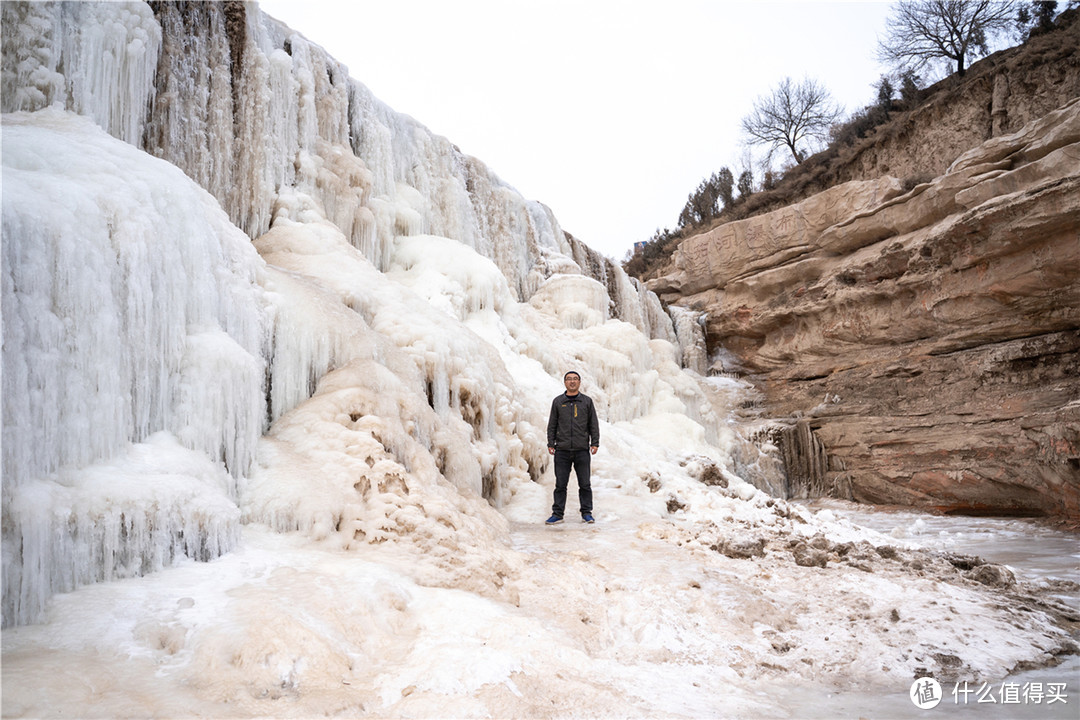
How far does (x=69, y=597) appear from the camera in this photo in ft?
8.59

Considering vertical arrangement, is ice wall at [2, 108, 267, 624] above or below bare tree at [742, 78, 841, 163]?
below

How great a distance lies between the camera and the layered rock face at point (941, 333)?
392 inches

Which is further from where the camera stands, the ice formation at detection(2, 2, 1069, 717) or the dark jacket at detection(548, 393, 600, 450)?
the dark jacket at detection(548, 393, 600, 450)

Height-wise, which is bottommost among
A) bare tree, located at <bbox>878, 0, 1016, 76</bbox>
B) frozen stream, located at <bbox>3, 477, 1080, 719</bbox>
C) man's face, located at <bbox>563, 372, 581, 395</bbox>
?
frozen stream, located at <bbox>3, 477, 1080, 719</bbox>

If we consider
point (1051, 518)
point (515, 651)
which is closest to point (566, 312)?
point (1051, 518)

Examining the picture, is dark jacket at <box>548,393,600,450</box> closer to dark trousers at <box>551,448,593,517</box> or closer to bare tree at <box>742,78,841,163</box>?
dark trousers at <box>551,448,593,517</box>

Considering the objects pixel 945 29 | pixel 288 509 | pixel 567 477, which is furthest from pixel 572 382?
pixel 945 29

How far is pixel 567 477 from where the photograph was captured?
607cm

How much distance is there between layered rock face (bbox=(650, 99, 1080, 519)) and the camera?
995 centimetres

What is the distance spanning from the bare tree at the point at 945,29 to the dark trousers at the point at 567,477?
19.6 meters

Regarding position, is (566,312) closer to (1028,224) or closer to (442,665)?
(1028,224)

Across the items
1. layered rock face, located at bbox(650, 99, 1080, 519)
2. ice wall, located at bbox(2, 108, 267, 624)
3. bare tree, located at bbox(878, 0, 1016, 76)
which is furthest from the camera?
bare tree, located at bbox(878, 0, 1016, 76)

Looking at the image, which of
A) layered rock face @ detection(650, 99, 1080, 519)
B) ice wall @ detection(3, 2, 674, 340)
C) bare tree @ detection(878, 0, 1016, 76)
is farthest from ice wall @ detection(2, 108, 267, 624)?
bare tree @ detection(878, 0, 1016, 76)

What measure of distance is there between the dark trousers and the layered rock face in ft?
22.8
